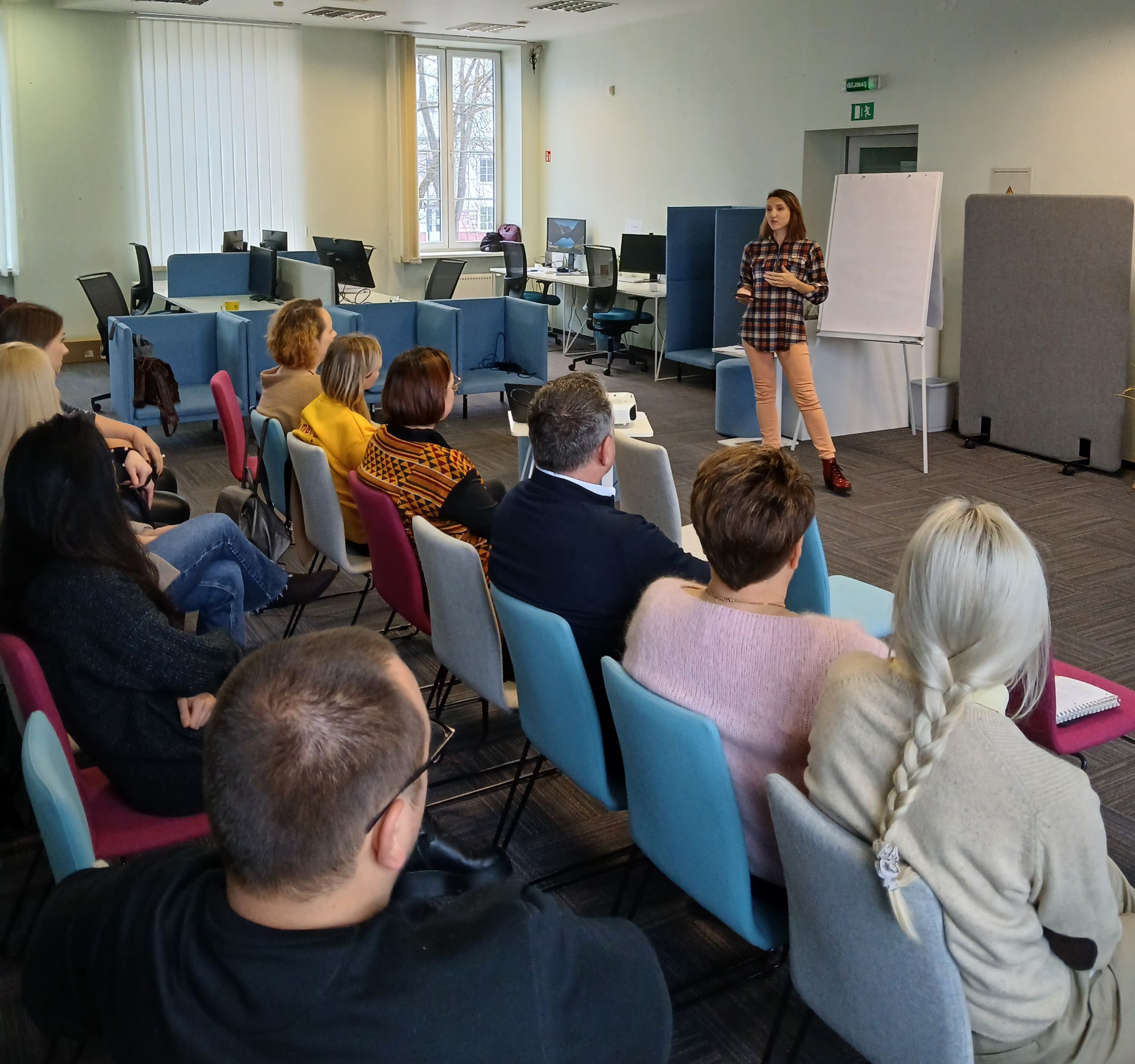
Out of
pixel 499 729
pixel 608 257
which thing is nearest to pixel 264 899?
pixel 499 729

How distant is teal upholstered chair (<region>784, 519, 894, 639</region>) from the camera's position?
2701 millimetres

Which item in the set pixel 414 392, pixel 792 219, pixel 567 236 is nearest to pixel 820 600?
pixel 414 392

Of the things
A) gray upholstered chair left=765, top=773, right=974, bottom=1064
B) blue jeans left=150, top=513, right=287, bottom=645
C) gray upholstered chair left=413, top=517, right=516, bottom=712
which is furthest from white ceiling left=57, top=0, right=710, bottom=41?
gray upholstered chair left=765, top=773, right=974, bottom=1064

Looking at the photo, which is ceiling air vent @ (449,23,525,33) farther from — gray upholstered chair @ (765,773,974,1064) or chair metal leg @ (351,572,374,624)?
gray upholstered chair @ (765,773,974,1064)

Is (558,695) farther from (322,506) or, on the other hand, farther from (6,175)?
(6,175)

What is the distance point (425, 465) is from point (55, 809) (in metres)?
1.70

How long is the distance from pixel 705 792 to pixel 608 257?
8042 mm

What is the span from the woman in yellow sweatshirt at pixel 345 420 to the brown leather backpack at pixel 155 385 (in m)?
2.84

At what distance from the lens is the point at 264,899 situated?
952mm

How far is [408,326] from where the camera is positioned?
25.6 feet

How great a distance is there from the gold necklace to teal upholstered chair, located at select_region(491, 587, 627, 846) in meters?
0.29

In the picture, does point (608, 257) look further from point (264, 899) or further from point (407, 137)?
point (264, 899)

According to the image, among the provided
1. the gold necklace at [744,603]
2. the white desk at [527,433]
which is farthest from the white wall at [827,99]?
the gold necklace at [744,603]

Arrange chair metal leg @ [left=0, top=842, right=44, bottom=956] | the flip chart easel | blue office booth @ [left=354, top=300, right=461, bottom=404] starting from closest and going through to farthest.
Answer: chair metal leg @ [left=0, top=842, right=44, bottom=956], the flip chart easel, blue office booth @ [left=354, top=300, right=461, bottom=404]
